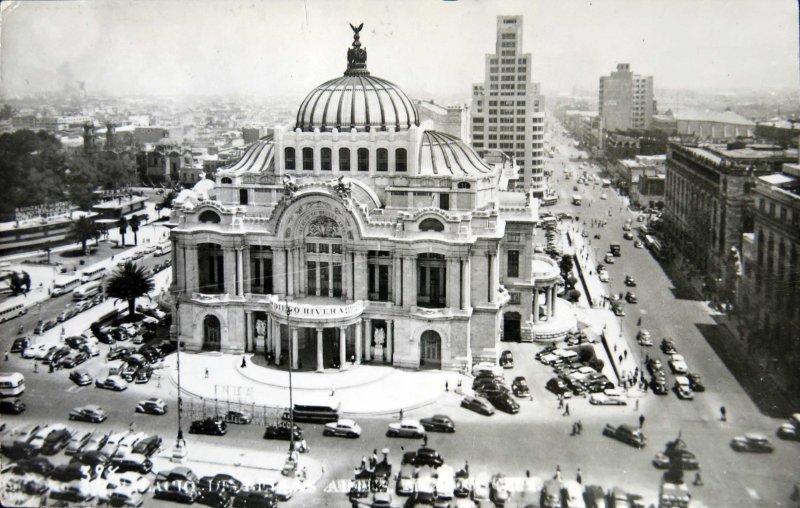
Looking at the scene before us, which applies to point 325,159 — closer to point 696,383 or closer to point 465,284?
point 465,284

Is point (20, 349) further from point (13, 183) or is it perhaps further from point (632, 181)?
point (632, 181)

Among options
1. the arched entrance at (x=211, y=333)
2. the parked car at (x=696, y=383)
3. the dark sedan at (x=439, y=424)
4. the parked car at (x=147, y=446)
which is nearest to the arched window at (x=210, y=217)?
the arched entrance at (x=211, y=333)

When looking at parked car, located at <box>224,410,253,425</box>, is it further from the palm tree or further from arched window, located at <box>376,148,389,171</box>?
the palm tree

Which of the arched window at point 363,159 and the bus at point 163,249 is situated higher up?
the arched window at point 363,159

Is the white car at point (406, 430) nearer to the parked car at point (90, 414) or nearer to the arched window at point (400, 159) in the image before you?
the parked car at point (90, 414)

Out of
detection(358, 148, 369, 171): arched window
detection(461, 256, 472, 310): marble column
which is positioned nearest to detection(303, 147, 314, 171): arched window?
detection(358, 148, 369, 171): arched window

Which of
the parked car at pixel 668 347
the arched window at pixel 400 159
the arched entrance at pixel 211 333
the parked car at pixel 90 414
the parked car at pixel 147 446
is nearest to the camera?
the parked car at pixel 147 446

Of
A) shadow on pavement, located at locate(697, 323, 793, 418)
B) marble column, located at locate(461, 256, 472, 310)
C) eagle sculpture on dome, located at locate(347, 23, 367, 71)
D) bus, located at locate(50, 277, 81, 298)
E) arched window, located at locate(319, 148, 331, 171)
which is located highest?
eagle sculpture on dome, located at locate(347, 23, 367, 71)
